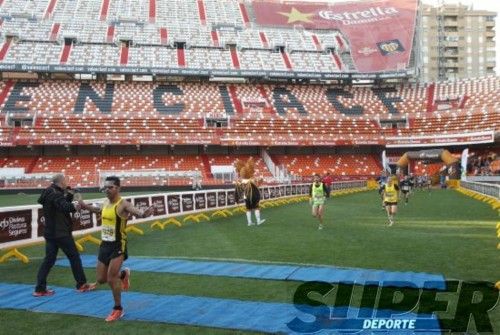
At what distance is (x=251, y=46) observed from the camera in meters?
60.8

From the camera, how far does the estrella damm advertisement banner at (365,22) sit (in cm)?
5959

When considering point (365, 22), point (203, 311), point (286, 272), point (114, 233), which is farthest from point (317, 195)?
point (365, 22)

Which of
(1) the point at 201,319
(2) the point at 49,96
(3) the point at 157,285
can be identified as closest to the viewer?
(1) the point at 201,319

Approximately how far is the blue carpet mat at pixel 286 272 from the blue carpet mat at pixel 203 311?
5.36 ft

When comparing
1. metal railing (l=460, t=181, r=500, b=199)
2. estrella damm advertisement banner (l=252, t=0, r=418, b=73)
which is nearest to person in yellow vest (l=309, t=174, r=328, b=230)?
metal railing (l=460, t=181, r=500, b=199)

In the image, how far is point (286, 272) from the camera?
9297mm

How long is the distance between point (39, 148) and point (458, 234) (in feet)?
138

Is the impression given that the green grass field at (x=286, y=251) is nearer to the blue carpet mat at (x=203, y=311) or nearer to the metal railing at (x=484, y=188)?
the blue carpet mat at (x=203, y=311)

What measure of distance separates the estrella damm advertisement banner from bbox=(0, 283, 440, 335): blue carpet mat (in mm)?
54544

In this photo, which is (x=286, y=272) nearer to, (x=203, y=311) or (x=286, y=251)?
(x=286, y=251)

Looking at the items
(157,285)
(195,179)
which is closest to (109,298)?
(157,285)

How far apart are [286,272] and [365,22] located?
60005 mm

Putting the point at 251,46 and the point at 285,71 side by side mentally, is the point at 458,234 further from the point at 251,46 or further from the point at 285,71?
the point at 251,46

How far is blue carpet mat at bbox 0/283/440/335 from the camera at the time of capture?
20.0ft
